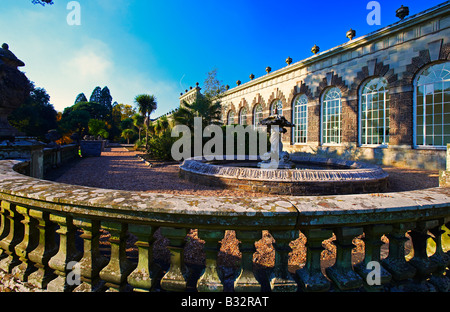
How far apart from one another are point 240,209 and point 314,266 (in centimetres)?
61

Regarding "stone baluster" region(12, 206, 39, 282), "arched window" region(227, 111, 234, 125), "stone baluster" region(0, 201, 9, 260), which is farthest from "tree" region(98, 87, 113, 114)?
"stone baluster" region(12, 206, 39, 282)

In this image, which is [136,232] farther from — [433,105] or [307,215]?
[433,105]

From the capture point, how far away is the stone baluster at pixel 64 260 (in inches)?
53.9

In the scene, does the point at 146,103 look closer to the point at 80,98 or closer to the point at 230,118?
the point at 230,118

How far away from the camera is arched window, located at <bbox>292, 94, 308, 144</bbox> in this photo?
1738 centimetres

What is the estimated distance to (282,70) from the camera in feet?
61.5

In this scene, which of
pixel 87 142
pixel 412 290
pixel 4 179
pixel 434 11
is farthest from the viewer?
pixel 87 142

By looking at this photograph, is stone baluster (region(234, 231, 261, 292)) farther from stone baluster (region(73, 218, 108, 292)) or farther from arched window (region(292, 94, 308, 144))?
arched window (region(292, 94, 308, 144))

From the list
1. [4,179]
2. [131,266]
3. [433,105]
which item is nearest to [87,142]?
[4,179]

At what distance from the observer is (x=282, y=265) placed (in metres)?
1.27

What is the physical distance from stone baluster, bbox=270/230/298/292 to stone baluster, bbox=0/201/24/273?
1870 millimetres

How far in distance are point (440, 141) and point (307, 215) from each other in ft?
44.5

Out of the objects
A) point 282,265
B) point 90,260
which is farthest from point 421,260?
point 90,260

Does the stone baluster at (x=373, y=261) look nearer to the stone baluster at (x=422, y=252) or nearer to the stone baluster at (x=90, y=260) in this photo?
the stone baluster at (x=422, y=252)
